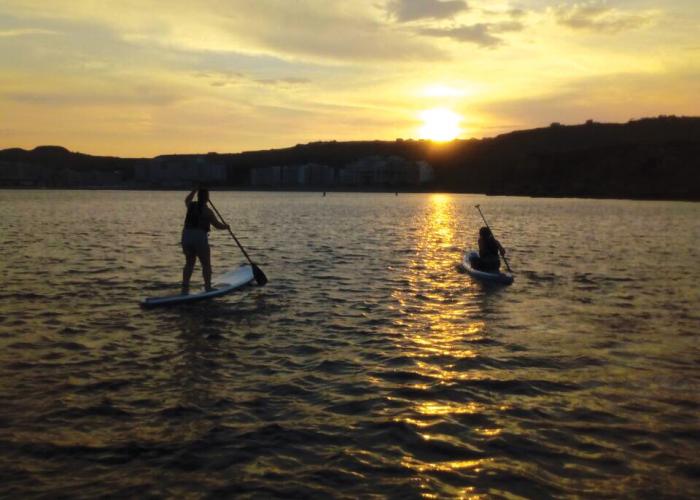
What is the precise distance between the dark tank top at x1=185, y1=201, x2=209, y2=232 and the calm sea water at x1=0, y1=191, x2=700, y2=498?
2.06 m

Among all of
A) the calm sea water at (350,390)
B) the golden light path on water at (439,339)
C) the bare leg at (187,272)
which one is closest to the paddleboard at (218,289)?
the bare leg at (187,272)

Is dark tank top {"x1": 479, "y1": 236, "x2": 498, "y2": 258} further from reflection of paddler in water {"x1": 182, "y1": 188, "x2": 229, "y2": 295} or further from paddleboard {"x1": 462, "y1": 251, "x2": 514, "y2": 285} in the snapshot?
reflection of paddler in water {"x1": 182, "y1": 188, "x2": 229, "y2": 295}

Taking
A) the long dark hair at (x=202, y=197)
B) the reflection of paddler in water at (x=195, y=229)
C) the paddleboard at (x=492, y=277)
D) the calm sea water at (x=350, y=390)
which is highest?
the long dark hair at (x=202, y=197)

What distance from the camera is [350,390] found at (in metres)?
8.78

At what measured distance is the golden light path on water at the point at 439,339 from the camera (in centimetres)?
718

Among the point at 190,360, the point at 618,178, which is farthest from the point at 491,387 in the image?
the point at 618,178

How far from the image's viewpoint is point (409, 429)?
7379 millimetres

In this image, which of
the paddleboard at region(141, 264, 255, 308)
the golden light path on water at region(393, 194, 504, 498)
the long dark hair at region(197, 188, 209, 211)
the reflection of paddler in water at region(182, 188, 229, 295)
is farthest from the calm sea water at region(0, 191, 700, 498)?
the long dark hair at region(197, 188, 209, 211)

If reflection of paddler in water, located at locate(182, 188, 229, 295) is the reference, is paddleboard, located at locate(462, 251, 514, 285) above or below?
below

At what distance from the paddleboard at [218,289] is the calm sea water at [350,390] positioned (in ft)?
1.13

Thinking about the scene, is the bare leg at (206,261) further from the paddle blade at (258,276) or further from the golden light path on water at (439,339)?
the golden light path on water at (439,339)

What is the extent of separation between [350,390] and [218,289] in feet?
26.4

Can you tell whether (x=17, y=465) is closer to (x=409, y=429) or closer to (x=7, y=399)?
(x=7, y=399)

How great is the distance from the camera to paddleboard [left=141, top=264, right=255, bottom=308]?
573 inches
